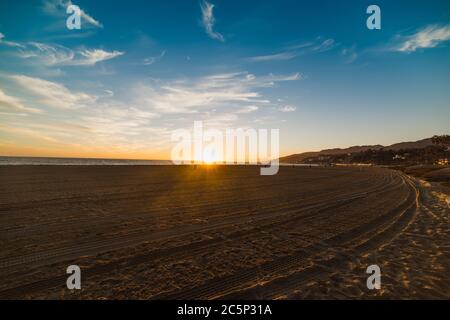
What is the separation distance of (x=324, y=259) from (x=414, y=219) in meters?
7.38

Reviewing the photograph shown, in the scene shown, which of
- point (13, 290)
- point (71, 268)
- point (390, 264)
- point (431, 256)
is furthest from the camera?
point (431, 256)

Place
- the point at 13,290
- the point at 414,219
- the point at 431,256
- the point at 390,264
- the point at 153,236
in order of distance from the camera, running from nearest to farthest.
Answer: the point at 13,290
the point at 390,264
the point at 431,256
the point at 153,236
the point at 414,219

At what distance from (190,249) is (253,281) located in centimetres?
235

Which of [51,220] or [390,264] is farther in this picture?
[51,220]

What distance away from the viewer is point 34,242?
289 inches

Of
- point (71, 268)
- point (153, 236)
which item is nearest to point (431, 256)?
point (153, 236)

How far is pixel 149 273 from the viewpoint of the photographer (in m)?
5.55

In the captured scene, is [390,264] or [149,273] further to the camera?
[390,264]

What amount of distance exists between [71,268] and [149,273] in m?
1.74
